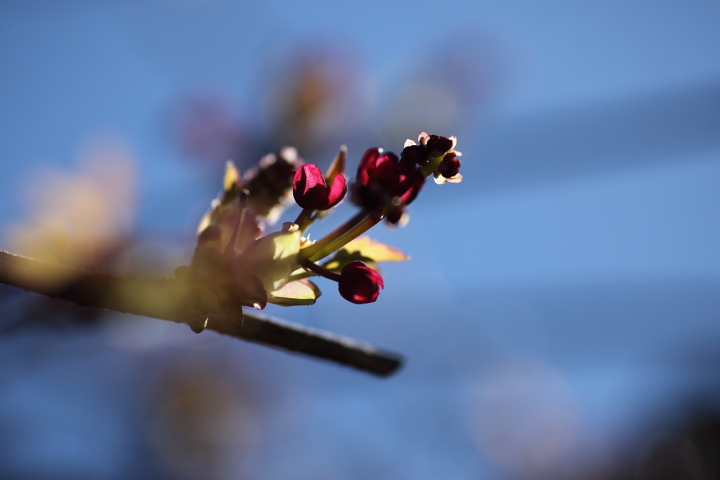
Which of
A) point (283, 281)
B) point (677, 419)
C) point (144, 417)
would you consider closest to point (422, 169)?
point (283, 281)

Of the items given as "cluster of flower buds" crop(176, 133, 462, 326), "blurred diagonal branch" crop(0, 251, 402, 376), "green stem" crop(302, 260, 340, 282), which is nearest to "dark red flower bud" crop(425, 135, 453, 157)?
"cluster of flower buds" crop(176, 133, 462, 326)

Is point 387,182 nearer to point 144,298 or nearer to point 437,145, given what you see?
point 437,145

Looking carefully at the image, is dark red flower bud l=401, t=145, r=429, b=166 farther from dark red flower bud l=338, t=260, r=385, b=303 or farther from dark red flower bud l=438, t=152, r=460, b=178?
dark red flower bud l=338, t=260, r=385, b=303

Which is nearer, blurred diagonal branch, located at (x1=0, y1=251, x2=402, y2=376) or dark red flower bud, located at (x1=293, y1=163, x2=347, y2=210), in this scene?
blurred diagonal branch, located at (x1=0, y1=251, x2=402, y2=376)

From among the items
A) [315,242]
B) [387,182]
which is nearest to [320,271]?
[315,242]

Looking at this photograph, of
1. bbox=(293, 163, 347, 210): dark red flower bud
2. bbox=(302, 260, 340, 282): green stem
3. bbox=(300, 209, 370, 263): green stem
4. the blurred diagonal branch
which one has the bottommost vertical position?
the blurred diagonal branch

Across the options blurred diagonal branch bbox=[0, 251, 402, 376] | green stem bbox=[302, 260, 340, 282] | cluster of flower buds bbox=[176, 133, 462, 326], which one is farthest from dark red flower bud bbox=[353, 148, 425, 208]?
blurred diagonal branch bbox=[0, 251, 402, 376]

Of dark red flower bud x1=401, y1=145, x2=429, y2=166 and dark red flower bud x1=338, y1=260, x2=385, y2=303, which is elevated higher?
dark red flower bud x1=401, y1=145, x2=429, y2=166

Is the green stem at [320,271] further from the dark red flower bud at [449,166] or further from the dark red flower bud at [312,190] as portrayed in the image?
the dark red flower bud at [449,166]
